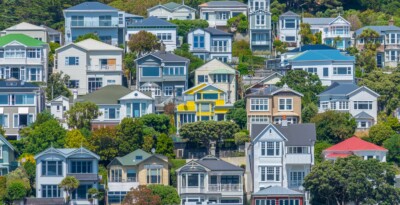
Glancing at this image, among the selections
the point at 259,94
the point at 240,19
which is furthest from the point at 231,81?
the point at 240,19

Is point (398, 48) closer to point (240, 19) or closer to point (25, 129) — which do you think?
point (240, 19)

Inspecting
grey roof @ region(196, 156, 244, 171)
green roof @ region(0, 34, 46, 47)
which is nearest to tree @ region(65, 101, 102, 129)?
grey roof @ region(196, 156, 244, 171)

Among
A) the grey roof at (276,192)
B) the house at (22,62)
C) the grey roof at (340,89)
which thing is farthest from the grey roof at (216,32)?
the grey roof at (276,192)

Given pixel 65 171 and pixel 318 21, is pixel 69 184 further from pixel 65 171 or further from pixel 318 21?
pixel 318 21

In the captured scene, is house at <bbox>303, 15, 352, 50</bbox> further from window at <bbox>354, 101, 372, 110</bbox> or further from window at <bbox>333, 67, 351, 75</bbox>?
window at <bbox>354, 101, 372, 110</bbox>

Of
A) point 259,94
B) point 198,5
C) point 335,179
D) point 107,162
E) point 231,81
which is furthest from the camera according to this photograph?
point 198,5

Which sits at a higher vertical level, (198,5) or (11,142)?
(198,5)

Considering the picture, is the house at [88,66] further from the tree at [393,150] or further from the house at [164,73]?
the tree at [393,150]
